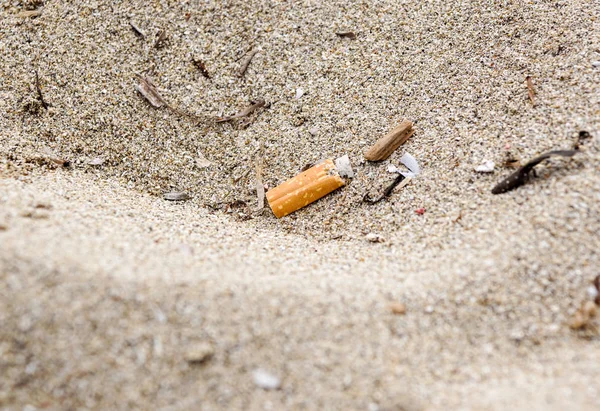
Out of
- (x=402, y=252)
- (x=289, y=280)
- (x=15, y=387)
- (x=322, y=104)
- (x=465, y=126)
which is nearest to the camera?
(x=15, y=387)

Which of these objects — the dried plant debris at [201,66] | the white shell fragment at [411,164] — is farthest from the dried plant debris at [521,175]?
the dried plant debris at [201,66]

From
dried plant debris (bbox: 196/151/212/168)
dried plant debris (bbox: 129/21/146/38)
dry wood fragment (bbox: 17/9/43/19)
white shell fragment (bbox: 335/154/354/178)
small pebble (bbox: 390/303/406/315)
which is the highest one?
dry wood fragment (bbox: 17/9/43/19)

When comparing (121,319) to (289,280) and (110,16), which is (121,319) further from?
(110,16)

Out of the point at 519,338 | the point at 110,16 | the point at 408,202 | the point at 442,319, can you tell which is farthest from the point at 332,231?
the point at 110,16

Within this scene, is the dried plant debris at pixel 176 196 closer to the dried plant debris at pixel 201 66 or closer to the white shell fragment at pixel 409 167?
the dried plant debris at pixel 201 66

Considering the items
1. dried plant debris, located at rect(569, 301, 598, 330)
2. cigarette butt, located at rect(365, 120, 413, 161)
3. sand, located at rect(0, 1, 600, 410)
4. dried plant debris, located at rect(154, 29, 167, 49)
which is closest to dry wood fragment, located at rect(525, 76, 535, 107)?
sand, located at rect(0, 1, 600, 410)

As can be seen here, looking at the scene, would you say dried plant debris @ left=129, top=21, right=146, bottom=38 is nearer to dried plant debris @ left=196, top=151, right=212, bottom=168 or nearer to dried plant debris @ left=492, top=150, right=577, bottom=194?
dried plant debris @ left=196, top=151, right=212, bottom=168
